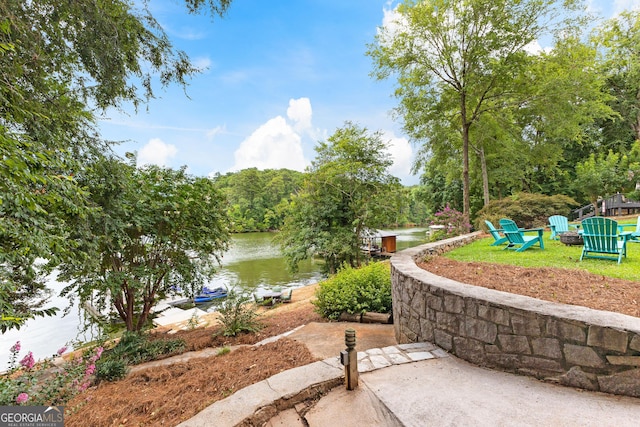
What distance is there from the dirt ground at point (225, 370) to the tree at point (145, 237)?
1.55 m

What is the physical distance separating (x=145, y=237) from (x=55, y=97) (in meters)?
Answer: 2.69

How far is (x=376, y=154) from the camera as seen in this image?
11445 mm

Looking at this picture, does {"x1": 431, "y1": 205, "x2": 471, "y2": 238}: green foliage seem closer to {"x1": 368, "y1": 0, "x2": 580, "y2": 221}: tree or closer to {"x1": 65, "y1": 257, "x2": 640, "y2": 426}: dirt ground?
{"x1": 368, "y1": 0, "x2": 580, "y2": 221}: tree

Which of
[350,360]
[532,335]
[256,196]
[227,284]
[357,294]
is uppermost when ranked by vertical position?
[256,196]

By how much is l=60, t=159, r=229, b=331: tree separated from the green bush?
2.50 m

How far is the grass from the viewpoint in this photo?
410 centimetres

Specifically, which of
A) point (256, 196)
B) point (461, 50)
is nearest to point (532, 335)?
point (461, 50)

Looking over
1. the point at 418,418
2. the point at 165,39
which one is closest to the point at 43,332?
the point at 165,39

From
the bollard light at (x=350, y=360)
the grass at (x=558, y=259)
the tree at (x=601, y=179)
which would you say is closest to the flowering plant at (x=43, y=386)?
the bollard light at (x=350, y=360)

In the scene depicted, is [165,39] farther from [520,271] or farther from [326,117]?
[326,117]

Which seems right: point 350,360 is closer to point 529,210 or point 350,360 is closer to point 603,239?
point 603,239

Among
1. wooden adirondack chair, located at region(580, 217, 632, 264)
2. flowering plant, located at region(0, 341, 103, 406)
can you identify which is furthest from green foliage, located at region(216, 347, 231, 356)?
wooden adirondack chair, located at region(580, 217, 632, 264)

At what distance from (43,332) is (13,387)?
408 inches

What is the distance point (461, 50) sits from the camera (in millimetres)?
10836
